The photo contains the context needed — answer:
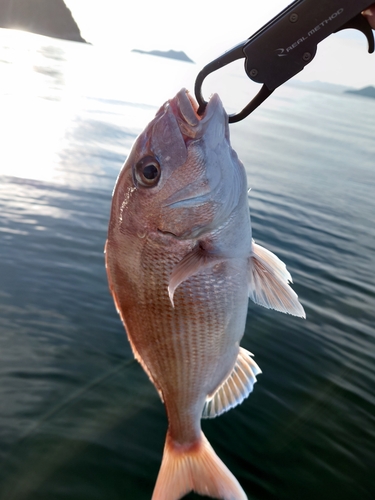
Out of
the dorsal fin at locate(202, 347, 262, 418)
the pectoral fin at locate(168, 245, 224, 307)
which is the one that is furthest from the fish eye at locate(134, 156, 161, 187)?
the dorsal fin at locate(202, 347, 262, 418)

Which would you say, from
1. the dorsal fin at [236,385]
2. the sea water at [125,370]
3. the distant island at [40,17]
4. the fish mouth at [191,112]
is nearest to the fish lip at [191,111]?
the fish mouth at [191,112]

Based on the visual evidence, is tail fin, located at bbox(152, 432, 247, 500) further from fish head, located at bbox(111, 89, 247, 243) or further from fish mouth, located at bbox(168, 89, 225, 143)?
fish mouth, located at bbox(168, 89, 225, 143)

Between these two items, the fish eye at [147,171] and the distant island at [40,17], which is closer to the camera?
the fish eye at [147,171]

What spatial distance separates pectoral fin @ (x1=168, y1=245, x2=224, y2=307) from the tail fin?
868 mm

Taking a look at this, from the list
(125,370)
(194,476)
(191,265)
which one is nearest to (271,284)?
(191,265)

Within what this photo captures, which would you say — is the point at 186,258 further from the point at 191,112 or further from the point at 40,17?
the point at 40,17

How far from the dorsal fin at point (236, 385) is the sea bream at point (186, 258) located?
0.12m

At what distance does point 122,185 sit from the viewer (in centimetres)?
214

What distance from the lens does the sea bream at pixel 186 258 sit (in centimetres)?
207

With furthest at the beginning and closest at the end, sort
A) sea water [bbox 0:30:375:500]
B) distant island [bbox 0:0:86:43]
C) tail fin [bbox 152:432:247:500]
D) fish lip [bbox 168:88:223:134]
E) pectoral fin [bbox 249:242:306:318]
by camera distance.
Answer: distant island [bbox 0:0:86:43] → sea water [bbox 0:30:375:500] → tail fin [bbox 152:432:247:500] → pectoral fin [bbox 249:242:306:318] → fish lip [bbox 168:88:223:134]

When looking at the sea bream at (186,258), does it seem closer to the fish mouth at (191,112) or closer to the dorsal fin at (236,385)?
the fish mouth at (191,112)

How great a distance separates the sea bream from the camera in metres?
2.07

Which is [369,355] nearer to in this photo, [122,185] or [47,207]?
[122,185]

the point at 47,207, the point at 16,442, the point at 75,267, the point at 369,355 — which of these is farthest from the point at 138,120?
the point at 16,442
